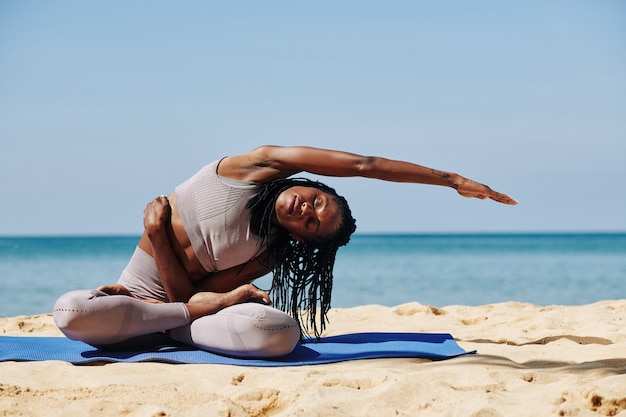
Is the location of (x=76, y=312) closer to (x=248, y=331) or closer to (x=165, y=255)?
(x=165, y=255)

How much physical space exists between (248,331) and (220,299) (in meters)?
0.31

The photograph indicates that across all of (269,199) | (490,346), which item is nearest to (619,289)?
(490,346)

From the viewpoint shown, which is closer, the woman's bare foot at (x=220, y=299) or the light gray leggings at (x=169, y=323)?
the light gray leggings at (x=169, y=323)

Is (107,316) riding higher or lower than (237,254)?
lower

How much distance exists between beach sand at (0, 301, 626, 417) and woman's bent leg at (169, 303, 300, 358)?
207mm

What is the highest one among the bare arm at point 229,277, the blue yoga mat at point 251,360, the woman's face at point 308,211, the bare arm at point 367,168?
the bare arm at point 367,168

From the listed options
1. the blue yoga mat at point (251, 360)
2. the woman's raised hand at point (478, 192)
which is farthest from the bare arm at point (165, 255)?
the woman's raised hand at point (478, 192)

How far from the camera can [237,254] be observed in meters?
3.74

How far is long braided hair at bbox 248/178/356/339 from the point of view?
366 centimetres

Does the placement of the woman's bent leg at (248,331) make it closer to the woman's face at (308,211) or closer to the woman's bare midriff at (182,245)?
the woman's bare midriff at (182,245)

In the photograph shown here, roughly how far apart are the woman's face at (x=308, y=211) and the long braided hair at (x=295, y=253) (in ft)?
0.20

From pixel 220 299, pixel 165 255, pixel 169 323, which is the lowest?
pixel 169 323

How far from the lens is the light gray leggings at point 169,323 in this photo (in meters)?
3.37

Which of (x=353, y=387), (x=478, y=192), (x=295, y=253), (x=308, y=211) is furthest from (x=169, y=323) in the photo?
(x=478, y=192)
